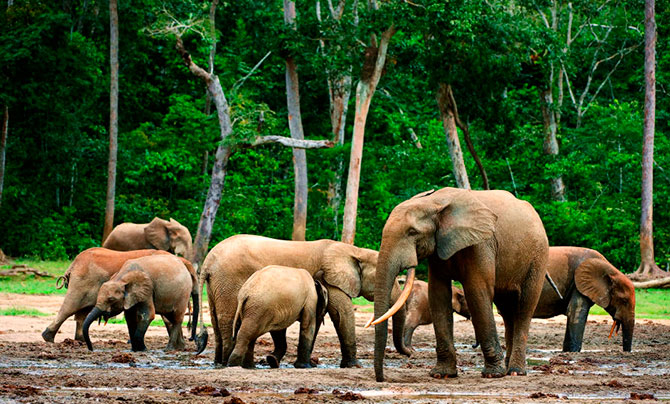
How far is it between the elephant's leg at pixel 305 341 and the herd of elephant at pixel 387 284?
0.06ft

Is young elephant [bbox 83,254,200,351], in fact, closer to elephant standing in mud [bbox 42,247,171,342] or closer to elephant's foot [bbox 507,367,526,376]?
elephant standing in mud [bbox 42,247,171,342]

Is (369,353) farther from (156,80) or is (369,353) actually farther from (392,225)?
(156,80)

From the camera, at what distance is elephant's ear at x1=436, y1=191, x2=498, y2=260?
10.6m

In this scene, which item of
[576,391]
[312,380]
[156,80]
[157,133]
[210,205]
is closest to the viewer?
[576,391]

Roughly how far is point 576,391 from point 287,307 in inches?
154

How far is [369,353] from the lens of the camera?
15.0m

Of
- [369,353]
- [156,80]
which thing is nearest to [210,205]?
[156,80]

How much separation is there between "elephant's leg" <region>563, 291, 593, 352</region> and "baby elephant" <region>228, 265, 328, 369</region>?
468 cm

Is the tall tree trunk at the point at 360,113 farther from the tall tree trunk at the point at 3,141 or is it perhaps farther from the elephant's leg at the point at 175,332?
the elephant's leg at the point at 175,332

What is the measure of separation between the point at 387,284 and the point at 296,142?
2016 cm

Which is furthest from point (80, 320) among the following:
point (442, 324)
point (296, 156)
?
point (296, 156)

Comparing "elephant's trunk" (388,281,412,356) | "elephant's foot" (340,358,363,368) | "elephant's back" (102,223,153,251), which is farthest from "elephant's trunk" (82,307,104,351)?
"elephant's back" (102,223,153,251)

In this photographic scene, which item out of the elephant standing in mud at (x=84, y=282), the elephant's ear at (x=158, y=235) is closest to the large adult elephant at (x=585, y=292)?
the elephant standing in mud at (x=84, y=282)

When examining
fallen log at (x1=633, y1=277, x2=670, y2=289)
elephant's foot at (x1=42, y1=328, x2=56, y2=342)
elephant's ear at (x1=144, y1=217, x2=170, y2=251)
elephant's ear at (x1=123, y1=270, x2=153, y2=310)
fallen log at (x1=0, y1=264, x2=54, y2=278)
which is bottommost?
fallen log at (x1=0, y1=264, x2=54, y2=278)
